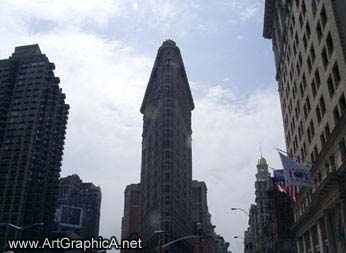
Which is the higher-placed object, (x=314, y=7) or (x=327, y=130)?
(x=314, y=7)

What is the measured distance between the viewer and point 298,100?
55.6 m

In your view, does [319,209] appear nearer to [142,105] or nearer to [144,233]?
[144,233]

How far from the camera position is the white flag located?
3594cm

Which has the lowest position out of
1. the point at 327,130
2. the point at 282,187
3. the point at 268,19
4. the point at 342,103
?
the point at 282,187

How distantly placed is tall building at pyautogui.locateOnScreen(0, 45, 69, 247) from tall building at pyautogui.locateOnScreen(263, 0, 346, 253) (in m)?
115

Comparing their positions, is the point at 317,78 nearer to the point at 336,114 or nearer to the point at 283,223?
the point at 336,114

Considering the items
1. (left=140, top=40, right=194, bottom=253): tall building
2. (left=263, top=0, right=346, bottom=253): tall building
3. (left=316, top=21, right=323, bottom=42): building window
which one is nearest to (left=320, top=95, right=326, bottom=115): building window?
(left=263, top=0, right=346, bottom=253): tall building

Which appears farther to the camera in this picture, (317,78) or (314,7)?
(317,78)

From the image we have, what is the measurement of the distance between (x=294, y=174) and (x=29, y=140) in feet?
464

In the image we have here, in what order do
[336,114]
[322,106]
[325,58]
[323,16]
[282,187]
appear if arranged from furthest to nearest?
1. [282,187]
2. [322,106]
3. [325,58]
4. [323,16]
5. [336,114]

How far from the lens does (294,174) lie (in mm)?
36500

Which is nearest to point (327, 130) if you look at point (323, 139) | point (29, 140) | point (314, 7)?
point (323, 139)

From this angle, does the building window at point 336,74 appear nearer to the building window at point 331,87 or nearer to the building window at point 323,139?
the building window at point 331,87

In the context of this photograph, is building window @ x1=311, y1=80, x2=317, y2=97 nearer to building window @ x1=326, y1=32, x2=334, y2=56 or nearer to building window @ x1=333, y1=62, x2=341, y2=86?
building window @ x1=326, y1=32, x2=334, y2=56
